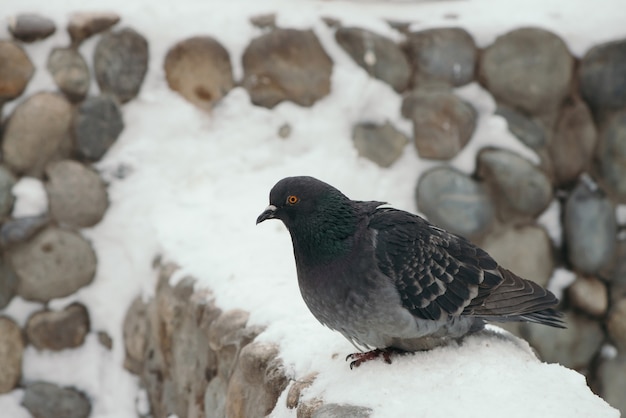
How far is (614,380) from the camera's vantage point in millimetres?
4707

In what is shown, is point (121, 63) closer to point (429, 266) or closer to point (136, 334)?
point (136, 334)

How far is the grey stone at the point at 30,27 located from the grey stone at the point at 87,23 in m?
0.12

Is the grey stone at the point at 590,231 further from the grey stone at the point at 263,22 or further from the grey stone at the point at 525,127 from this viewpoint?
the grey stone at the point at 263,22

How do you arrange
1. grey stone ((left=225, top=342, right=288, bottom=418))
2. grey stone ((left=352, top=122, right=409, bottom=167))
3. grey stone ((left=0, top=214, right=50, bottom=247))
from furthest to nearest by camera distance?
grey stone ((left=352, top=122, right=409, bottom=167))
grey stone ((left=0, top=214, right=50, bottom=247))
grey stone ((left=225, top=342, right=288, bottom=418))

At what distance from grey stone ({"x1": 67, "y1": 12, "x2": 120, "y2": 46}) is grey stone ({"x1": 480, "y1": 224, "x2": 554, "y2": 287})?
103 inches

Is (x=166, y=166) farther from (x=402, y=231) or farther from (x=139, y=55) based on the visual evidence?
(x=402, y=231)

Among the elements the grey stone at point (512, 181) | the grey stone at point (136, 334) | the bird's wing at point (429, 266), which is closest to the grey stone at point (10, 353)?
the grey stone at point (136, 334)

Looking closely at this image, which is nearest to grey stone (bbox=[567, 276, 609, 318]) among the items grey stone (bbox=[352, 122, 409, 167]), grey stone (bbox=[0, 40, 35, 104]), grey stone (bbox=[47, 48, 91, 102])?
grey stone (bbox=[352, 122, 409, 167])

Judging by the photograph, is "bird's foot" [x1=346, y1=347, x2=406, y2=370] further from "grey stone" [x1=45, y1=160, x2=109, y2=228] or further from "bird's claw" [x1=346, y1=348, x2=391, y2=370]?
"grey stone" [x1=45, y1=160, x2=109, y2=228]

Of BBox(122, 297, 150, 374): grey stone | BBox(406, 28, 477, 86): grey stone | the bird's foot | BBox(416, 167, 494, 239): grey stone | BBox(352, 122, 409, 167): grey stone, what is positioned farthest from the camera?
BBox(406, 28, 477, 86): grey stone

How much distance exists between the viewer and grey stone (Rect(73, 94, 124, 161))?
176 inches

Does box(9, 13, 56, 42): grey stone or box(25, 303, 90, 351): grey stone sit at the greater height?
box(9, 13, 56, 42): grey stone

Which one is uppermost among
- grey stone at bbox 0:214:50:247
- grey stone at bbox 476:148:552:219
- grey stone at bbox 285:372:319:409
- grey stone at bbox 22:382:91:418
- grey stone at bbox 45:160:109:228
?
grey stone at bbox 285:372:319:409

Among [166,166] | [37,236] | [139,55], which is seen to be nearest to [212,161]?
[166,166]
